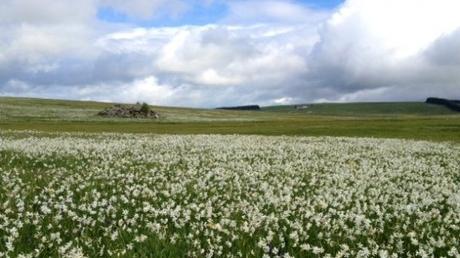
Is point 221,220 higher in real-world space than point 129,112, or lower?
higher

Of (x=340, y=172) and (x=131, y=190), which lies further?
(x=340, y=172)

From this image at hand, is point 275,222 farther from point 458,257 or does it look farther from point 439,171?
point 439,171

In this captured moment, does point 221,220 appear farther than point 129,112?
No

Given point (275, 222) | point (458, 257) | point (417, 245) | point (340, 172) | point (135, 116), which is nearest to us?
point (458, 257)

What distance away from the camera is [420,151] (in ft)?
104

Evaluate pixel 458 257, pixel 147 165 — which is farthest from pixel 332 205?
pixel 147 165

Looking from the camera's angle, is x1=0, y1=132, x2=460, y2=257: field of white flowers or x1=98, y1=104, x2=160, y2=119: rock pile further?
x1=98, y1=104, x2=160, y2=119: rock pile

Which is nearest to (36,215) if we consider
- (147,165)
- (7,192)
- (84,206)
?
(84,206)

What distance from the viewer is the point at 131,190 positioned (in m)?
13.5

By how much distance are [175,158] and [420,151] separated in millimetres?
15109

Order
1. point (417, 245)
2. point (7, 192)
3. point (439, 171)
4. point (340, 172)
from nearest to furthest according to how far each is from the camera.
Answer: point (417, 245), point (7, 192), point (340, 172), point (439, 171)

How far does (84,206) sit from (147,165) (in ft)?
32.9

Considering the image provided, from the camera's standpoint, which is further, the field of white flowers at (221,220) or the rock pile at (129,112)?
the rock pile at (129,112)

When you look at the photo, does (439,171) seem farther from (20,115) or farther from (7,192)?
(20,115)
